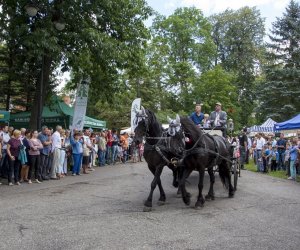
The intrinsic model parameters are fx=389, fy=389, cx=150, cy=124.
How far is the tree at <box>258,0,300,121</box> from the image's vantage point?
33.0 metres

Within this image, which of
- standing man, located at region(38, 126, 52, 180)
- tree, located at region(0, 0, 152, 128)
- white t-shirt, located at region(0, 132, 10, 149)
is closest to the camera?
white t-shirt, located at region(0, 132, 10, 149)

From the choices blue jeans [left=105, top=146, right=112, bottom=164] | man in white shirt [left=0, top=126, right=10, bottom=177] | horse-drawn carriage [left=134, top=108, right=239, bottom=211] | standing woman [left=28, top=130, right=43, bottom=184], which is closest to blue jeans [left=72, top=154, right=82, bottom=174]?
standing woman [left=28, top=130, right=43, bottom=184]

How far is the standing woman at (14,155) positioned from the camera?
12.8 meters

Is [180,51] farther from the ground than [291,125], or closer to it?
farther from the ground

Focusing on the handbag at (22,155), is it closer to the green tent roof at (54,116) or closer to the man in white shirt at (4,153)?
the man in white shirt at (4,153)

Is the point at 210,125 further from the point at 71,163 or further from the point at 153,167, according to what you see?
the point at 71,163

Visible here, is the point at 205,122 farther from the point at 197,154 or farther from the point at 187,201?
the point at 187,201

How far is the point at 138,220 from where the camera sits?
→ 7.68 m

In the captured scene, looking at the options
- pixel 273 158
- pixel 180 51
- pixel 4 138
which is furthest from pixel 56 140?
pixel 180 51

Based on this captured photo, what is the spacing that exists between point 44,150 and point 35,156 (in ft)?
2.33

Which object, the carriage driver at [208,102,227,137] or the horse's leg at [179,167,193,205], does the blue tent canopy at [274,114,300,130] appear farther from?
the horse's leg at [179,167,193,205]

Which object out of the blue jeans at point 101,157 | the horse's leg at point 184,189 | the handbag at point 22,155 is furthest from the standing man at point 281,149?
the handbag at point 22,155

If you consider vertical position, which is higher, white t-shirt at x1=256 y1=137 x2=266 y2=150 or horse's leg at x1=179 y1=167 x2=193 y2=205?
white t-shirt at x1=256 y1=137 x2=266 y2=150

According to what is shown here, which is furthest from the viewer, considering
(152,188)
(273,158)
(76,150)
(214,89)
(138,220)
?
(214,89)
